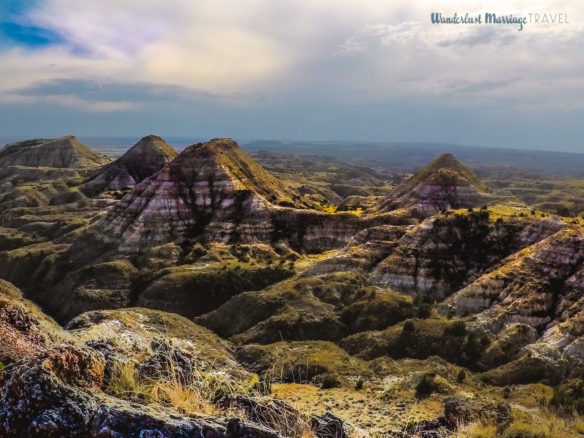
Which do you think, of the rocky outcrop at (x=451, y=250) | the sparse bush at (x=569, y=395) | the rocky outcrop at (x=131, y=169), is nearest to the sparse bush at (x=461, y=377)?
the sparse bush at (x=569, y=395)

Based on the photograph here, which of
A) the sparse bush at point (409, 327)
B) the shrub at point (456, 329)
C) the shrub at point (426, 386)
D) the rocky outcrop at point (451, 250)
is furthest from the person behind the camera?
the rocky outcrop at point (451, 250)

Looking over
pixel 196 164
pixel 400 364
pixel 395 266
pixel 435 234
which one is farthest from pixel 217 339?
pixel 196 164

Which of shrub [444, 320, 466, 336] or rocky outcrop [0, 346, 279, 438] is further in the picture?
shrub [444, 320, 466, 336]

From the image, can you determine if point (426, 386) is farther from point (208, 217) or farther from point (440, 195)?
point (440, 195)

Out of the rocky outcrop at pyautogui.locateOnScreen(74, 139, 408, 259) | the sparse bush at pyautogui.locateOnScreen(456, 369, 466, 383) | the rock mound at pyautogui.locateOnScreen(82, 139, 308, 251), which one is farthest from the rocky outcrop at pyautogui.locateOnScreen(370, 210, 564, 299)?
the rock mound at pyautogui.locateOnScreen(82, 139, 308, 251)

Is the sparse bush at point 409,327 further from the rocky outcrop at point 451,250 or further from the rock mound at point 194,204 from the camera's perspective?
the rock mound at point 194,204

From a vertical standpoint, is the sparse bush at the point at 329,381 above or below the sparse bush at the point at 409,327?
below

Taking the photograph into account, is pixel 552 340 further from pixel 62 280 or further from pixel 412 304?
pixel 62 280

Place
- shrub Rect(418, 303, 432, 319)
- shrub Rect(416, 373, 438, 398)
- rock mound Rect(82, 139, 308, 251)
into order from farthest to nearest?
rock mound Rect(82, 139, 308, 251), shrub Rect(418, 303, 432, 319), shrub Rect(416, 373, 438, 398)

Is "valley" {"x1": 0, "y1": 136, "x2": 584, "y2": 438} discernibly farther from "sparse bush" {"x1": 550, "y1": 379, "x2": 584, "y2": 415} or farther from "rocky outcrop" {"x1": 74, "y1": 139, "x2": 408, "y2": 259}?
"rocky outcrop" {"x1": 74, "y1": 139, "x2": 408, "y2": 259}
